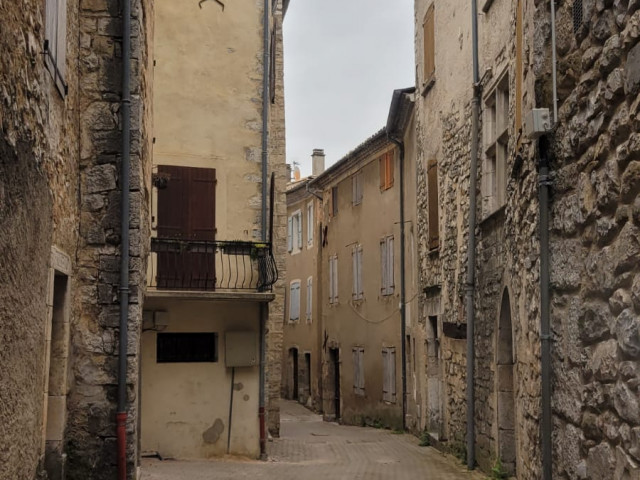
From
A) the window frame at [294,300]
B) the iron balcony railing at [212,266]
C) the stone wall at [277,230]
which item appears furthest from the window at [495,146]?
the window frame at [294,300]

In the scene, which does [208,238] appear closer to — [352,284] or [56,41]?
[56,41]

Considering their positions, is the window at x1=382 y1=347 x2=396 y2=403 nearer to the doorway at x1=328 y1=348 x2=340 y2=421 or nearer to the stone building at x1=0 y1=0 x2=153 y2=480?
the doorway at x1=328 y1=348 x2=340 y2=421

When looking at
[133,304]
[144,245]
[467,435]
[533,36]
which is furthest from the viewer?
[467,435]

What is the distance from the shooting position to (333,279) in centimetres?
2408

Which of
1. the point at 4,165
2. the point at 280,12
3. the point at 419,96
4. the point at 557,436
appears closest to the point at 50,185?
the point at 4,165

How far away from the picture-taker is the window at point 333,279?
2381cm

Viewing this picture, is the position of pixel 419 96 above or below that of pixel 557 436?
above

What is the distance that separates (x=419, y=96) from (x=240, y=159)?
420cm

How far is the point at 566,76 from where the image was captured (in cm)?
510

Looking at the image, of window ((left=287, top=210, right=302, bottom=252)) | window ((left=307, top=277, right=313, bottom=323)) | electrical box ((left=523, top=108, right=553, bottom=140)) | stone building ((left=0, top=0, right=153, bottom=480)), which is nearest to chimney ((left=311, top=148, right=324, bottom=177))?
window ((left=287, top=210, right=302, bottom=252))

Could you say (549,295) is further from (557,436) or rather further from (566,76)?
(566,76)

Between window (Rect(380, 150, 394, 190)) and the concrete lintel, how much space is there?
7402 millimetres

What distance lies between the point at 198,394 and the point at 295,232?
53.4 feet

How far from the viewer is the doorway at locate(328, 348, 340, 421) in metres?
23.3
